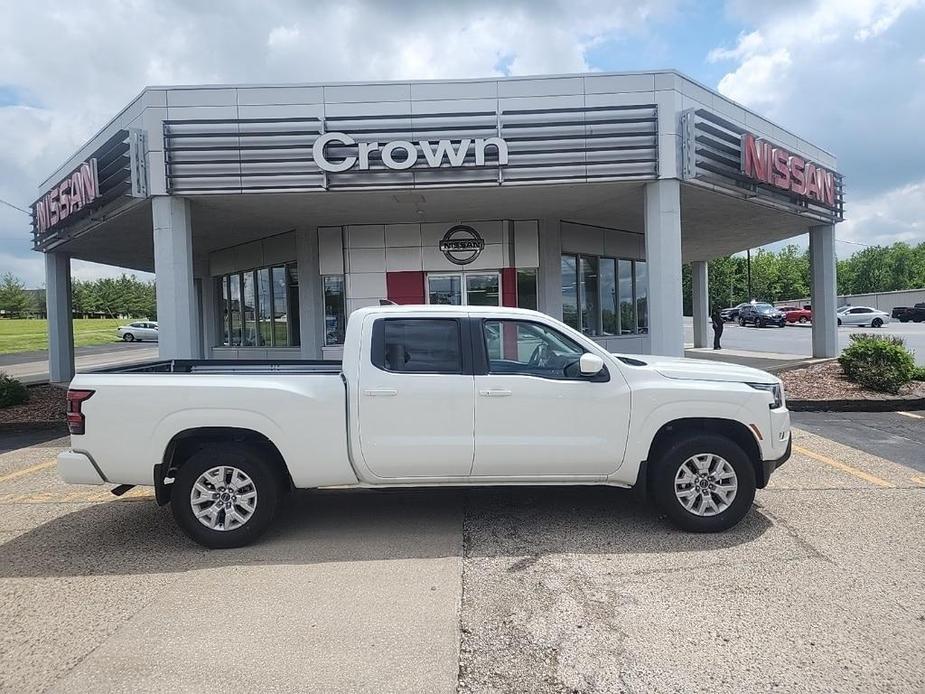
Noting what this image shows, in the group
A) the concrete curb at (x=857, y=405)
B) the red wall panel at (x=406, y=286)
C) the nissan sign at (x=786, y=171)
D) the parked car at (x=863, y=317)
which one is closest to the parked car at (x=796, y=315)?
the parked car at (x=863, y=317)

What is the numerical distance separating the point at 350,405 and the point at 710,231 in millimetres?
15508

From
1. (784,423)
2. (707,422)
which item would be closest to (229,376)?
(707,422)

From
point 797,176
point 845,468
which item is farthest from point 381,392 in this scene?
point 797,176

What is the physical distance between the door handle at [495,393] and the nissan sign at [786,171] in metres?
9.39

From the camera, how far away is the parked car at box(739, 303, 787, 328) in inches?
1746

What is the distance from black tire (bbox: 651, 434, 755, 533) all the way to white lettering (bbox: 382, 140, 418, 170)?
7309 mm

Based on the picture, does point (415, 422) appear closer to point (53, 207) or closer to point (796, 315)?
point (53, 207)

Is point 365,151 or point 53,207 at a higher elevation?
point 53,207

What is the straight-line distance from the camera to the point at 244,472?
470 cm

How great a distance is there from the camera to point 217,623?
11.7ft

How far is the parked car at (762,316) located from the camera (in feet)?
145

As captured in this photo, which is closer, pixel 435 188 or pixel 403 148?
pixel 403 148

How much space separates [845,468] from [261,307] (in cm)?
1426

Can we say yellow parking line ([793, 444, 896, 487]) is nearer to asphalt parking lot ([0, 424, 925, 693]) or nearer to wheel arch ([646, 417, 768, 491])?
asphalt parking lot ([0, 424, 925, 693])
